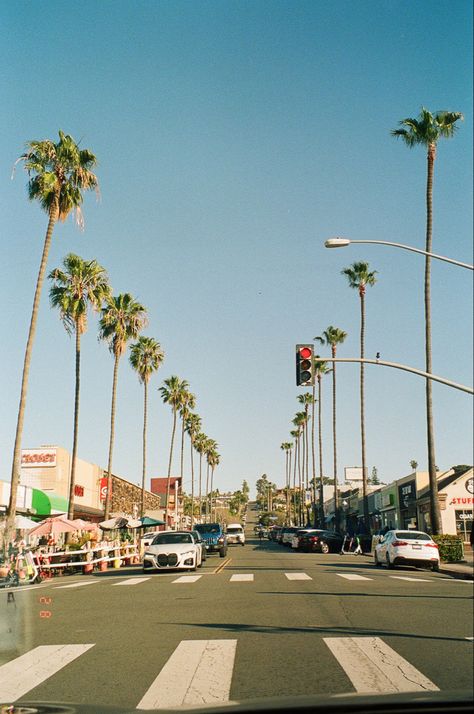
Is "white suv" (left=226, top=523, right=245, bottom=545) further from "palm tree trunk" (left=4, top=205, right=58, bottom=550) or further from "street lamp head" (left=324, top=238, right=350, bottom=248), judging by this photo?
"street lamp head" (left=324, top=238, right=350, bottom=248)

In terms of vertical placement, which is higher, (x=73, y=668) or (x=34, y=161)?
(x=34, y=161)

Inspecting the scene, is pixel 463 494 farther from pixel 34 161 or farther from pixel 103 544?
pixel 34 161

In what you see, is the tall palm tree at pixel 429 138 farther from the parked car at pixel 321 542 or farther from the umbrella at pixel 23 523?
the umbrella at pixel 23 523

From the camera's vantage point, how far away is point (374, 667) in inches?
292

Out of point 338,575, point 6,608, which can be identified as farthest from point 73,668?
point 338,575

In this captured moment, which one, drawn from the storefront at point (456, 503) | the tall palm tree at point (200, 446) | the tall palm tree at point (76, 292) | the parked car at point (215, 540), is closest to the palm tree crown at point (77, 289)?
the tall palm tree at point (76, 292)

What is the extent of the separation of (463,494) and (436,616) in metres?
40.2

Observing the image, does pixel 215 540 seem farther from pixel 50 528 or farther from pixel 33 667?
pixel 33 667

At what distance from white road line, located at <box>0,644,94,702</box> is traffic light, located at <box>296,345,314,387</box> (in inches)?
411

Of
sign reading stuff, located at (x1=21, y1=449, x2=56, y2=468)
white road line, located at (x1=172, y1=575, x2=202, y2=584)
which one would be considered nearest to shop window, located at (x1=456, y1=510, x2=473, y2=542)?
sign reading stuff, located at (x1=21, y1=449, x2=56, y2=468)

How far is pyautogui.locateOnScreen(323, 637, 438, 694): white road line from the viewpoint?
653 centimetres

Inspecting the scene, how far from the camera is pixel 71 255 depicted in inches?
1427

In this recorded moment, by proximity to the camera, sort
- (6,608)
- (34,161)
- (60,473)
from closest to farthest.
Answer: (6,608) < (34,161) < (60,473)

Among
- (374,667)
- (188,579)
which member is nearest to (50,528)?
(188,579)
